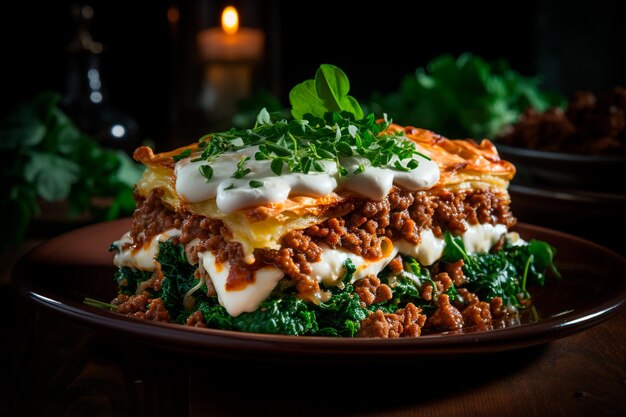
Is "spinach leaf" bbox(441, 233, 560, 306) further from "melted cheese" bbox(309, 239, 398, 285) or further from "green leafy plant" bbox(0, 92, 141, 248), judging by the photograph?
"green leafy plant" bbox(0, 92, 141, 248)

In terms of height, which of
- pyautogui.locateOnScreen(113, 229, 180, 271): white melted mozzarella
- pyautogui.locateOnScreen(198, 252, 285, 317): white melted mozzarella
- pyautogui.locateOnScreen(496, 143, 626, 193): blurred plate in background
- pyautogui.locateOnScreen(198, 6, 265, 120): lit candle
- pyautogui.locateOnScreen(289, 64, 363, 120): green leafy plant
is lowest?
pyautogui.locateOnScreen(198, 6, 265, 120): lit candle

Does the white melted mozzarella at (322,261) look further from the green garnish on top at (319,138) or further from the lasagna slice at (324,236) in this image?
the green garnish on top at (319,138)

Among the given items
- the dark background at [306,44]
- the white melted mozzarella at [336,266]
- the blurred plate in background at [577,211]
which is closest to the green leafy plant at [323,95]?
the white melted mozzarella at [336,266]

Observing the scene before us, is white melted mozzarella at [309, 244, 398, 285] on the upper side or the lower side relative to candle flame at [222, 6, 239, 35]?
upper

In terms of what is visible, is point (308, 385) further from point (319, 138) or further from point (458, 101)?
point (458, 101)

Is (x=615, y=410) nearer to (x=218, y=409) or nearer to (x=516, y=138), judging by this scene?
(x=218, y=409)

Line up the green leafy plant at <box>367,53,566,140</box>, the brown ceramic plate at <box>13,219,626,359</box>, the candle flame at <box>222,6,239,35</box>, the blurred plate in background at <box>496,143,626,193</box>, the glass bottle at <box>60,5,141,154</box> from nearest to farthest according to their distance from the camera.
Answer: the brown ceramic plate at <box>13,219,626,359</box>, the blurred plate in background at <box>496,143,626,193</box>, the glass bottle at <box>60,5,141,154</box>, the green leafy plant at <box>367,53,566,140</box>, the candle flame at <box>222,6,239,35</box>

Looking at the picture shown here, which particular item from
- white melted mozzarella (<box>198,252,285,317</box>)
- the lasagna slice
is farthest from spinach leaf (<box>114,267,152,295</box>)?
white melted mozzarella (<box>198,252,285,317</box>)

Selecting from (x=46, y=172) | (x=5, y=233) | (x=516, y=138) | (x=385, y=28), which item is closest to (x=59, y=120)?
(x=46, y=172)
